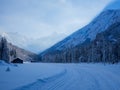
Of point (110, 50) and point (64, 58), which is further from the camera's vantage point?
point (64, 58)

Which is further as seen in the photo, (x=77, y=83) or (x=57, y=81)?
(x=57, y=81)

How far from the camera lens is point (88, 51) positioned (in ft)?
422

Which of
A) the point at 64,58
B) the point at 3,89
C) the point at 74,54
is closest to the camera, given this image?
the point at 3,89

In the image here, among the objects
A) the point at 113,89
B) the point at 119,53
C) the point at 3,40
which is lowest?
the point at 113,89

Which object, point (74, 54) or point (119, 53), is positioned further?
point (74, 54)

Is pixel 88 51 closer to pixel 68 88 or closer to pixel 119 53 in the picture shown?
pixel 119 53

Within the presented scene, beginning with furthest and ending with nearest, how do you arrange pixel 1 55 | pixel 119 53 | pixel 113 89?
1. pixel 1 55
2. pixel 119 53
3. pixel 113 89

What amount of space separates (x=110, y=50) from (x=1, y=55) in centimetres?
4683

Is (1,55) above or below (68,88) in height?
above

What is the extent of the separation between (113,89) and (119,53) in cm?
7657

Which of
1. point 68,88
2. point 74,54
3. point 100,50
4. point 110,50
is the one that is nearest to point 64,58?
point 74,54

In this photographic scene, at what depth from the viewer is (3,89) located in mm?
13930

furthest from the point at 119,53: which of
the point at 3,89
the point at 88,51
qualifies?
the point at 3,89

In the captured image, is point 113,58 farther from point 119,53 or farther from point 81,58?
point 81,58
